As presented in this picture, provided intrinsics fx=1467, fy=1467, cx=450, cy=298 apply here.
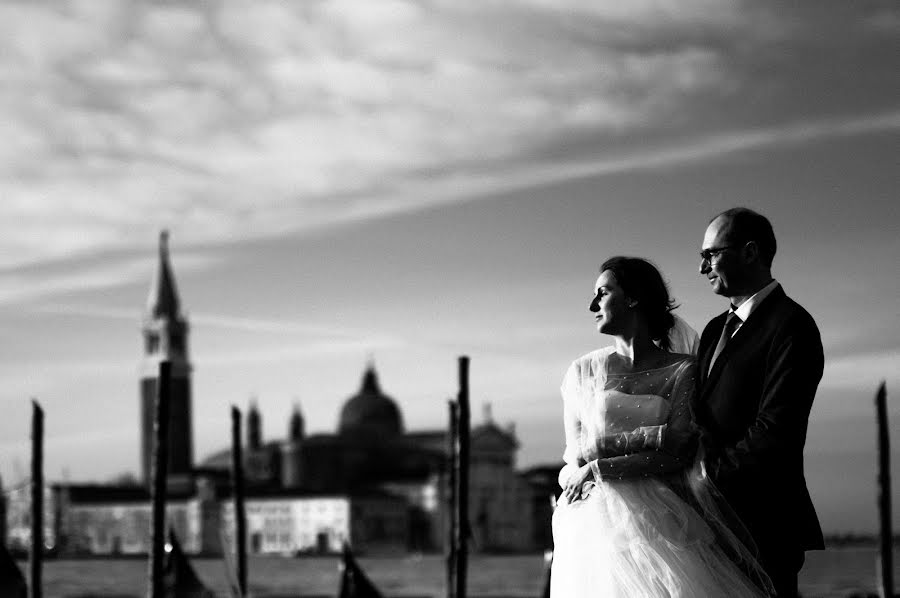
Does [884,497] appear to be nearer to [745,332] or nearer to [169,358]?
[745,332]

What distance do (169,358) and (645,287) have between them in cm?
10467

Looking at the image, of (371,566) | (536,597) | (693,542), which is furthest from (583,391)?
(371,566)

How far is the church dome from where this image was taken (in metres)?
105

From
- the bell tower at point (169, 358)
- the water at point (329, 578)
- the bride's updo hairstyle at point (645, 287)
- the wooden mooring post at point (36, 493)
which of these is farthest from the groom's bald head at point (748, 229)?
the bell tower at point (169, 358)

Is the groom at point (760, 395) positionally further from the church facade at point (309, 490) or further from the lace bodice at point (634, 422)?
the church facade at point (309, 490)

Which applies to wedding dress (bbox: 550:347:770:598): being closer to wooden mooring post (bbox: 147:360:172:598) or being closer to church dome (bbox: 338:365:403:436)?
wooden mooring post (bbox: 147:360:172:598)

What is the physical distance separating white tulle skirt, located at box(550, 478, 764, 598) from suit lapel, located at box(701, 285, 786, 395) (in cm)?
24

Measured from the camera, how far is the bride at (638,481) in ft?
9.17

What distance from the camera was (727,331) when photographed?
2900mm

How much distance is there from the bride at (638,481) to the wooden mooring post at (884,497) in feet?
57.4

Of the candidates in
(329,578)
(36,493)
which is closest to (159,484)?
(36,493)

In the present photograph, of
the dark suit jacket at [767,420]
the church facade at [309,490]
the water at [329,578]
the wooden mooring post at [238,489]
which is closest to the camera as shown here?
the dark suit jacket at [767,420]

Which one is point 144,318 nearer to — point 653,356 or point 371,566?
point 371,566

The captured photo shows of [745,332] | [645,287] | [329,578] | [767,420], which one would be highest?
[645,287]
